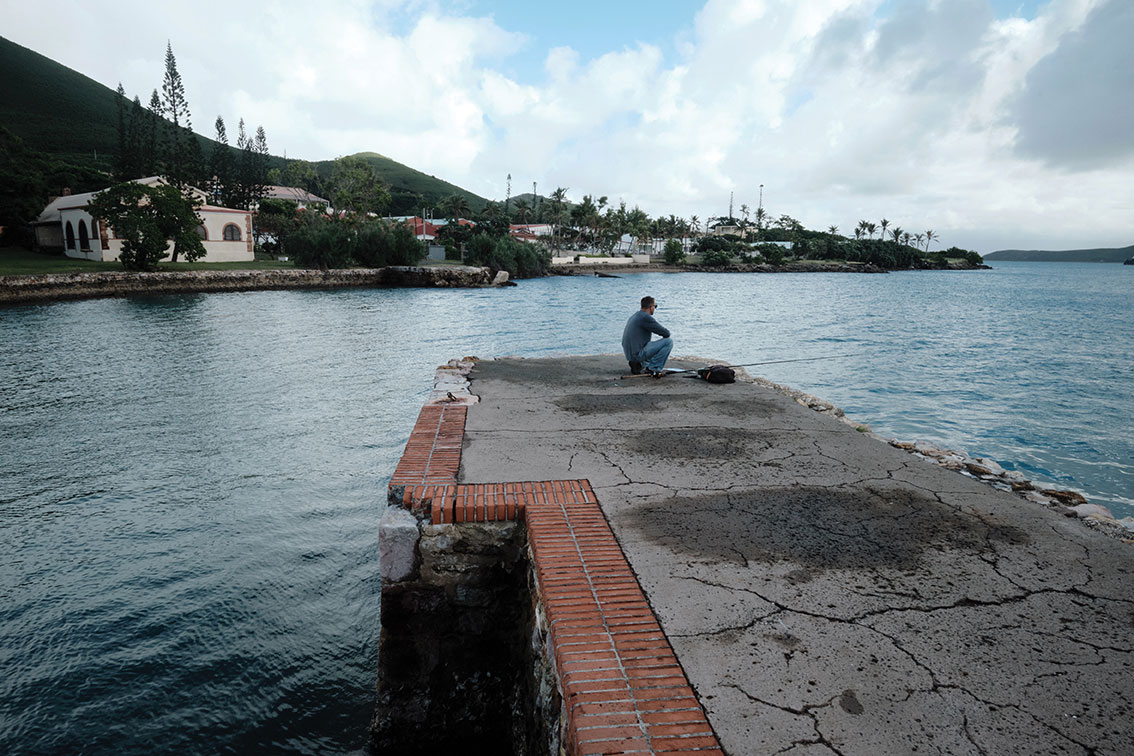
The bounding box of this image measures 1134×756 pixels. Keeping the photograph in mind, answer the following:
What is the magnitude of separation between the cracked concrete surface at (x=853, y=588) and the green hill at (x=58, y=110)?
10892 centimetres

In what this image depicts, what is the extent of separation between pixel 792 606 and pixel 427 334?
26.4m

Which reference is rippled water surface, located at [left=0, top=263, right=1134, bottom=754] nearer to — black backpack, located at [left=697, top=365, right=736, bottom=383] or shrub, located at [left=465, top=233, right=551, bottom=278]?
black backpack, located at [left=697, top=365, right=736, bottom=383]

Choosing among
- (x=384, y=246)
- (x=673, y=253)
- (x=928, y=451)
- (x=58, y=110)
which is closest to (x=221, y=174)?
(x=384, y=246)

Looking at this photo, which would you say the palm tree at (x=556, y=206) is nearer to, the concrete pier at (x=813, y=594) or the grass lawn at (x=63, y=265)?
the grass lawn at (x=63, y=265)

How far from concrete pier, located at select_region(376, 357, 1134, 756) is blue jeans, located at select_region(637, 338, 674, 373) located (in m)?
3.24

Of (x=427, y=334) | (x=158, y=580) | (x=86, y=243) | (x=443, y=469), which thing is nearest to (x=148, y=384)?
(x=158, y=580)

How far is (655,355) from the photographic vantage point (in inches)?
376

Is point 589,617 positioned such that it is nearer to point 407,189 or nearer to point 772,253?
point 772,253

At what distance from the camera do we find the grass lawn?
143 feet

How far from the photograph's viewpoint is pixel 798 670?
2930mm

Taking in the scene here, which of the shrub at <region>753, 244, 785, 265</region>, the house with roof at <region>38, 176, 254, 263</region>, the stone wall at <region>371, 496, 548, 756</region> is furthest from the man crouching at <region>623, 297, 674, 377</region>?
the shrub at <region>753, 244, 785, 265</region>

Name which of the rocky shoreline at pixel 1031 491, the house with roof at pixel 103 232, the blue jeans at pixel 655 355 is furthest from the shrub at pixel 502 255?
the rocky shoreline at pixel 1031 491

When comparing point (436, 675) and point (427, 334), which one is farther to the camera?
point (427, 334)

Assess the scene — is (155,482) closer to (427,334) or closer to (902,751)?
(902,751)
